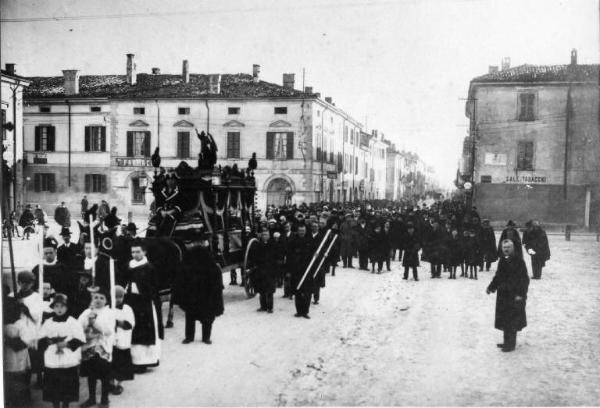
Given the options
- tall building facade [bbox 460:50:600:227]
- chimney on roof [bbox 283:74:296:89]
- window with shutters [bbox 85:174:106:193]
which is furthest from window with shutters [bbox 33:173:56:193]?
tall building facade [bbox 460:50:600:227]

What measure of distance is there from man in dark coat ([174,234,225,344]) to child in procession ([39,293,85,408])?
2419 millimetres

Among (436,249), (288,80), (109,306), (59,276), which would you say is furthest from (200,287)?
(288,80)

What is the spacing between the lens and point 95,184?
3281 centimetres

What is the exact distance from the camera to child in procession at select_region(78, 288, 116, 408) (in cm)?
549

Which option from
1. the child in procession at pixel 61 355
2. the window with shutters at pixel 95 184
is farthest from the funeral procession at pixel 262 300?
the window with shutters at pixel 95 184

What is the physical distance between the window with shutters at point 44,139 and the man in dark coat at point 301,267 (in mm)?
22091

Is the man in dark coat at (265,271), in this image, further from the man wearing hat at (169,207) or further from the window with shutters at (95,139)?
the window with shutters at (95,139)

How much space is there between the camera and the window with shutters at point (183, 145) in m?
34.3

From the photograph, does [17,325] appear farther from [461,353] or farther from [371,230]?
[371,230]

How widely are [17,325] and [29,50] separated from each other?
4301 mm

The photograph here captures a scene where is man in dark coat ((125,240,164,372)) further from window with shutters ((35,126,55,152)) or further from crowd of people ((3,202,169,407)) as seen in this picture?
window with shutters ((35,126,55,152))

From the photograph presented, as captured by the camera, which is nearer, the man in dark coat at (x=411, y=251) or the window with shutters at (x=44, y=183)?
the man in dark coat at (x=411, y=251)

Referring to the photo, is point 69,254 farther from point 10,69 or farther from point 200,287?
point 10,69

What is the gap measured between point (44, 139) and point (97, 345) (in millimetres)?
26258
